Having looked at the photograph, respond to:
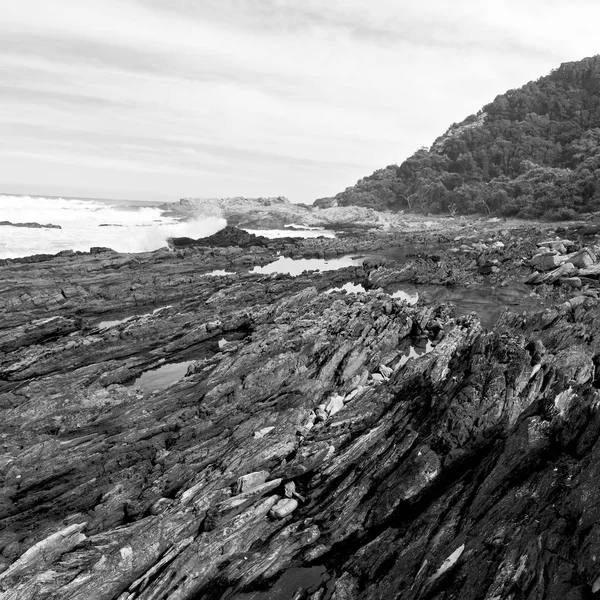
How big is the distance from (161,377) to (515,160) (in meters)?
95.6

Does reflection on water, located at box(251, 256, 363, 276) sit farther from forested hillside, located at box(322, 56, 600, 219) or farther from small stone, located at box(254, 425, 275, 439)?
forested hillside, located at box(322, 56, 600, 219)

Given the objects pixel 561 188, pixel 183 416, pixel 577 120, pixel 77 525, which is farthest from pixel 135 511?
pixel 577 120

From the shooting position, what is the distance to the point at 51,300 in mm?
30109

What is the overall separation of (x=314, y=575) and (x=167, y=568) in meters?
3.23

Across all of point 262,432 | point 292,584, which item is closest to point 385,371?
point 262,432

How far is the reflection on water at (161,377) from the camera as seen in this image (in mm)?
19547

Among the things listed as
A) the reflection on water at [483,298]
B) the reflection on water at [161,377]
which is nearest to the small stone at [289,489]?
the reflection on water at [161,377]

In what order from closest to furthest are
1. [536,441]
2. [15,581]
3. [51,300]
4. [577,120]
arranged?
[15,581] → [536,441] → [51,300] → [577,120]

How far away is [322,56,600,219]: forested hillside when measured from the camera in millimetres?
74188

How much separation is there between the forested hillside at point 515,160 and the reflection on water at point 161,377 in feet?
211

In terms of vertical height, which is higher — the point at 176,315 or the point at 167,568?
the point at 176,315

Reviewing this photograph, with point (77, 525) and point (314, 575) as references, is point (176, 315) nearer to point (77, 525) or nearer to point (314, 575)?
point (77, 525)

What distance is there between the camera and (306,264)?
48.2 metres

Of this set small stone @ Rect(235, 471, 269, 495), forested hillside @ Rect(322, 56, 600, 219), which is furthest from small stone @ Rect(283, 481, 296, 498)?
forested hillside @ Rect(322, 56, 600, 219)
